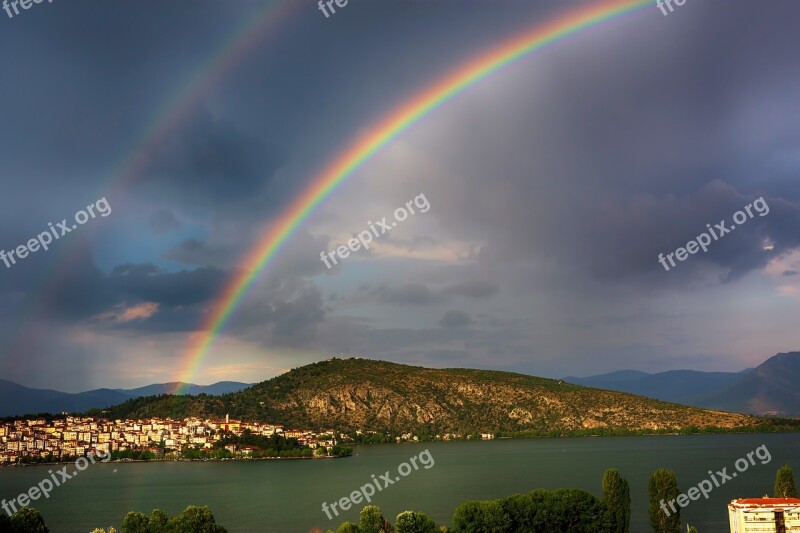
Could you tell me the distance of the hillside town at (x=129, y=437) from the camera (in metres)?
143

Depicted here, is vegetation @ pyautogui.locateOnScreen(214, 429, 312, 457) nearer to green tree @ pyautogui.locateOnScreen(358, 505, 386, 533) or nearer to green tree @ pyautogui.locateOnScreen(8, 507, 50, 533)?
green tree @ pyautogui.locateOnScreen(8, 507, 50, 533)

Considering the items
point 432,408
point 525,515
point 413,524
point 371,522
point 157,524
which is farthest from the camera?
point 432,408

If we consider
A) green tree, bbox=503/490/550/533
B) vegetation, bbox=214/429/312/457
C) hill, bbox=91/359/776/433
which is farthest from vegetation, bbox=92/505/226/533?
hill, bbox=91/359/776/433

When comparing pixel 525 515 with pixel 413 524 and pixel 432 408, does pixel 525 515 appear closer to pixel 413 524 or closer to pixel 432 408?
pixel 413 524

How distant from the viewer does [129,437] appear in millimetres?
156250

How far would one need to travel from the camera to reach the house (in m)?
34.2

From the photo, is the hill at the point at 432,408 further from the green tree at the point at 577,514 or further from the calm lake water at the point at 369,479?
the green tree at the point at 577,514

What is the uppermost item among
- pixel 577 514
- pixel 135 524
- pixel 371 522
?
pixel 135 524

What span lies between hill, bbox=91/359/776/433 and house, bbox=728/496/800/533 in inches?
5569

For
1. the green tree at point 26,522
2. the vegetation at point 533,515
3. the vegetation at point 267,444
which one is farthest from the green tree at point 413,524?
the vegetation at point 267,444

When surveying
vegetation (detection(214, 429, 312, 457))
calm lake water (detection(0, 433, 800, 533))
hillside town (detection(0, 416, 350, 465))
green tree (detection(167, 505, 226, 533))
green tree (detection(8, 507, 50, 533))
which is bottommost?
calm lake water (detection(0, 433, 800, 533))

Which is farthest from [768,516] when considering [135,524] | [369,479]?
[369,479]

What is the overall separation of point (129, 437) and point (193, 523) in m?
130

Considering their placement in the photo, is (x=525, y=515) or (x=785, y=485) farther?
(x=785, y=485)
